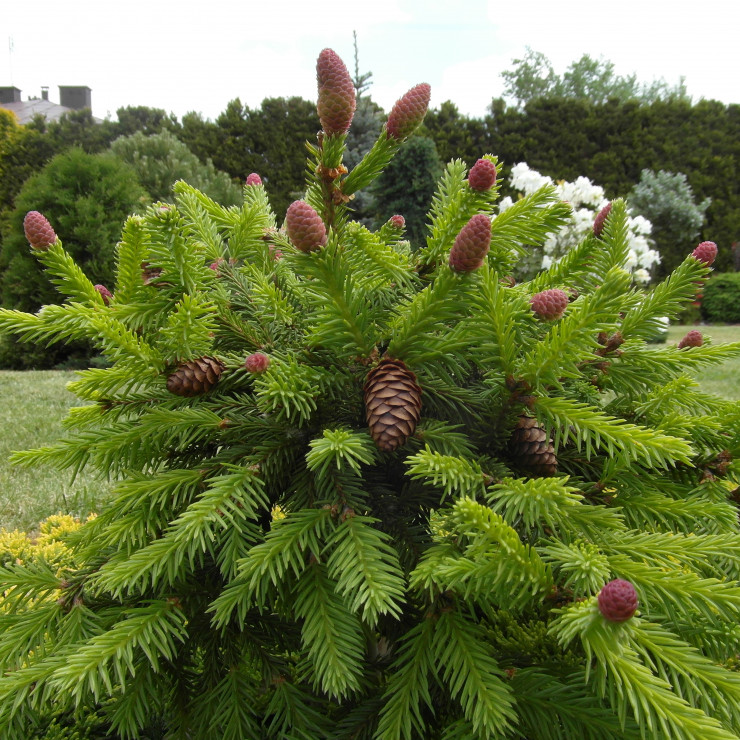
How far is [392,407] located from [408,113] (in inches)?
19.0

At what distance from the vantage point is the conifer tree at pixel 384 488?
0.72 m

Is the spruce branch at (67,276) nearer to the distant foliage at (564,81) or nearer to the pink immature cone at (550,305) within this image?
the pink immature cone at (550,305)

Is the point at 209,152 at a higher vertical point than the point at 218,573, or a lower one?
higher

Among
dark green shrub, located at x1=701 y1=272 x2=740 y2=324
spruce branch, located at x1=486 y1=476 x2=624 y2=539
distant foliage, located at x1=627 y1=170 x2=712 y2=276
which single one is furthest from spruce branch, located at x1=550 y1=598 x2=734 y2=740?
dark green shrub, located at x1=701 y1=272 x2=740 y2=324

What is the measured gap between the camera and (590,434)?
2.56 ft

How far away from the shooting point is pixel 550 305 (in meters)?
0.85

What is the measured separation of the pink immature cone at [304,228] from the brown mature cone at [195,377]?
12.7 inches

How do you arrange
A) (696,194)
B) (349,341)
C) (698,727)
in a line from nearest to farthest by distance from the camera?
(698,727), (349,341), (696,194)

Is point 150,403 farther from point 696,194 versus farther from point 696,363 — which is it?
point 696,194

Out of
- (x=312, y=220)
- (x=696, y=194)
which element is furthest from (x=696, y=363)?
(x=696, y=194)

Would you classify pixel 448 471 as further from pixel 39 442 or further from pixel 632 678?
pixel 39 442

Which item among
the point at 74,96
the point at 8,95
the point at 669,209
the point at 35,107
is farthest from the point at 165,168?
the point at 8,95

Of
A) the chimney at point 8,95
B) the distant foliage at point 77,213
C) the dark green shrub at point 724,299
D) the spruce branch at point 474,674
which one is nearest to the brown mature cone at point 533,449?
the spruce branch at point 474,674

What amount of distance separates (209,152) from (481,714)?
14.9m
